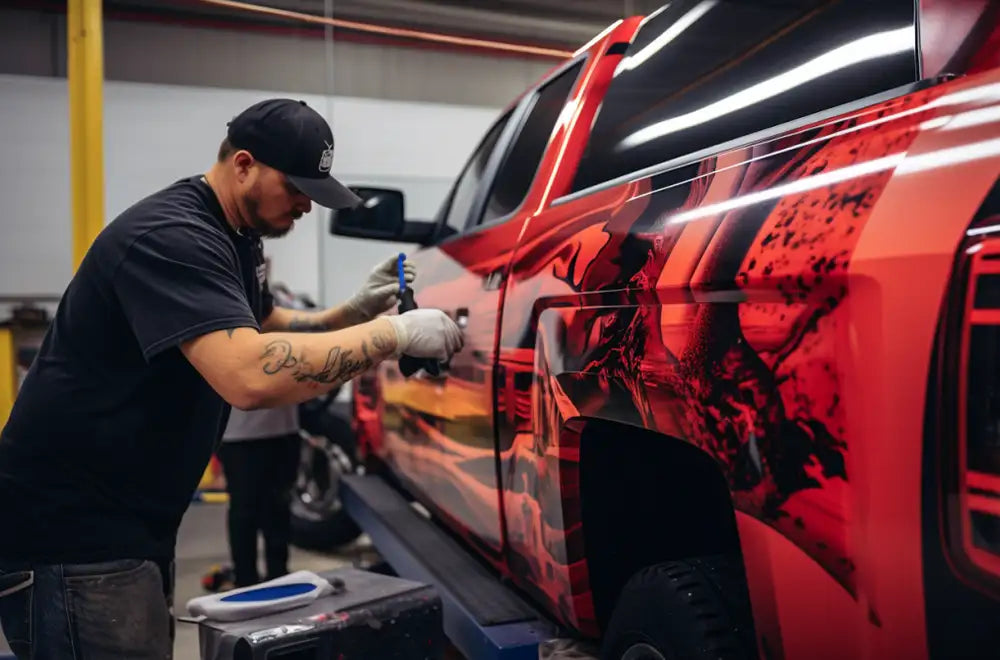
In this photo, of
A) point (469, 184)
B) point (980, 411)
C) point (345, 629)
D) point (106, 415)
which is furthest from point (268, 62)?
point (980, 411)

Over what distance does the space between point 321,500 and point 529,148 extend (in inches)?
113

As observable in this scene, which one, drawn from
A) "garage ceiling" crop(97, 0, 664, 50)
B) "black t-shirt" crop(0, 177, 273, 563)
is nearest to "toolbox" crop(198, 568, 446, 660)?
"black t-shirt" crop(0, 177, 273, 563)

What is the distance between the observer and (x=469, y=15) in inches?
236

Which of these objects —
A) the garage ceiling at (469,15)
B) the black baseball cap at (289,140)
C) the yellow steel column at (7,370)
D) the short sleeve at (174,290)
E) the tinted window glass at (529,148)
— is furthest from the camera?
the yellow steel column at (7,370)

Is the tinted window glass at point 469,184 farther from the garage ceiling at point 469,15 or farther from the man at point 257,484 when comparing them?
the garage ceiling at point 469,15

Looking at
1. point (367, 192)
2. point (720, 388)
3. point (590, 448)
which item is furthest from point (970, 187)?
point (367, 192)

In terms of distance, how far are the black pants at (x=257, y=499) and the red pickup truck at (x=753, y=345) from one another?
167 cm

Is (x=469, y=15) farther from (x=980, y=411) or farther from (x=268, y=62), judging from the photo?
(x=980, y=411)

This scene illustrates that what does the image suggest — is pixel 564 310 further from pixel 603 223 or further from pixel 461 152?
pixel 461 152

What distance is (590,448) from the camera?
5.75 feet

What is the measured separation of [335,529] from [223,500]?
1.41 m

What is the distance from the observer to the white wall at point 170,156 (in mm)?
3783

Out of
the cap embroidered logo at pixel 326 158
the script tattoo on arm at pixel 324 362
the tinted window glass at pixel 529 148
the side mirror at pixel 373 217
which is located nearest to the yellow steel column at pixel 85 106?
the side mirror at pixel 373 217

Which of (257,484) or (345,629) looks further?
(257,484)
